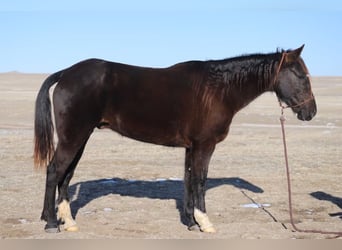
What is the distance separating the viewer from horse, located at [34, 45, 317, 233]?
7.62 metres

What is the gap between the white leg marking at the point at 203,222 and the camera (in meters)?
7.68

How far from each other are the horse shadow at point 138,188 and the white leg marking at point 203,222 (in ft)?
4.76

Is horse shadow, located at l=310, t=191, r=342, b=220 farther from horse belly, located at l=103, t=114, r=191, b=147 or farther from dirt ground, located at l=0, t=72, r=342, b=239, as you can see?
horse belly, located at l=103, t=114, r=191, b=147

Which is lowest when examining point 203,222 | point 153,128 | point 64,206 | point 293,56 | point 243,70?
point 203,222

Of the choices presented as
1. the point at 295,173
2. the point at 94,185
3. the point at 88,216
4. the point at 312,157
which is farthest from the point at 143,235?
the point at 312,157

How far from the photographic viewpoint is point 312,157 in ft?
51.4

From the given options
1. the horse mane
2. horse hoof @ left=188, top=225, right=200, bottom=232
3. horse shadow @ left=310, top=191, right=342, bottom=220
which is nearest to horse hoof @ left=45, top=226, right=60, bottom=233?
horse hoof @ left=188, top=225, right=200, bottom=232

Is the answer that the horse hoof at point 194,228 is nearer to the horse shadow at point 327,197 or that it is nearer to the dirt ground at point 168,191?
the dirt ground at point 168,191

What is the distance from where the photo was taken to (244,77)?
805cm

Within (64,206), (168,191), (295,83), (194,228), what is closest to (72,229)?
(64,206)

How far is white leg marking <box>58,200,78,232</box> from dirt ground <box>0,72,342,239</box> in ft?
0.47

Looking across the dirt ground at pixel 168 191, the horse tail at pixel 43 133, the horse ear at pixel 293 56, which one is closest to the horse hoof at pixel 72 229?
the dirt ground at pixel 168 191

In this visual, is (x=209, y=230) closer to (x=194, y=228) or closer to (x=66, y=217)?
(x=194, y=228)

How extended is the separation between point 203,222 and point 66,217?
200 cm
